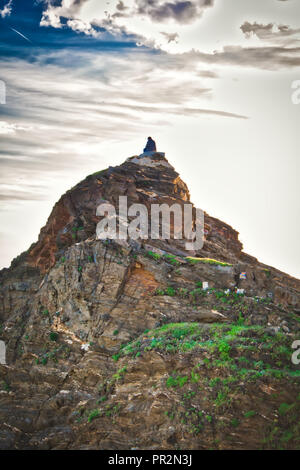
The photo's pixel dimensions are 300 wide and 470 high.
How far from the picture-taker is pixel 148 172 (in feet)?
132

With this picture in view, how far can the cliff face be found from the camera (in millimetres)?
18734

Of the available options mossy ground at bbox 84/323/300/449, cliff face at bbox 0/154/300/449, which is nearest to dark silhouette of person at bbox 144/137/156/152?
cliff face at bbox 0/154/300/449

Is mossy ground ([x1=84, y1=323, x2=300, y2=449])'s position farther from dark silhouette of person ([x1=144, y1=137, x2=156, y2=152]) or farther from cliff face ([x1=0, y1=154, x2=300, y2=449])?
dark silhouette of person ([x1=144, y1=137, x2=156, y2=152])

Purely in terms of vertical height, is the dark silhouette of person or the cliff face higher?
the dark silhouette of person

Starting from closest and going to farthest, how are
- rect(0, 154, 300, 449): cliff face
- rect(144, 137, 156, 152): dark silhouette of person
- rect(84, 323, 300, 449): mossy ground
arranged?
rect(84, 323, 300, 449): mossy ground, rect(0, 154, 300, 449): cliff face, rect(144, 137, 156, 152): dark silhouette of person

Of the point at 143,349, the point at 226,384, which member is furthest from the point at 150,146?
the point at 226,384

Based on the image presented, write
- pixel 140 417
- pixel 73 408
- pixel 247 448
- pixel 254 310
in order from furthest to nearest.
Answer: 1. pixel 254 310
2. pixel 73 408
3. pixel 140 417
4. pixel 247 448

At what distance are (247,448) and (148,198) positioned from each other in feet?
74.8

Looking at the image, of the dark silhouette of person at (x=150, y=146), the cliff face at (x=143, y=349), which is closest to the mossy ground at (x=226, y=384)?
the cliff face at (x=143, y=349)

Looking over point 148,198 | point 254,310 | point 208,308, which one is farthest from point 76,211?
point 254,310

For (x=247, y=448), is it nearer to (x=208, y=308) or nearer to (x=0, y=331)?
(x=208, y=308)

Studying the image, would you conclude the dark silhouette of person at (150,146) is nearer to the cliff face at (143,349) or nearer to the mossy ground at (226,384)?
the cliff face at (143,349)

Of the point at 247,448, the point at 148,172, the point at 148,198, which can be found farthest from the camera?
the point at 148,172

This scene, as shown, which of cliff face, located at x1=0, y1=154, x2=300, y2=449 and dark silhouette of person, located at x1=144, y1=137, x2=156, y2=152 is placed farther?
dark silhouette of person, located at x1=144, y1=137, x2=156, y2=152
